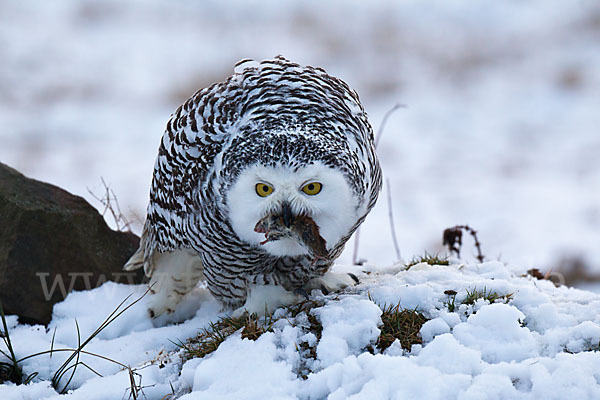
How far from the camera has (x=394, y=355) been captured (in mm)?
3039

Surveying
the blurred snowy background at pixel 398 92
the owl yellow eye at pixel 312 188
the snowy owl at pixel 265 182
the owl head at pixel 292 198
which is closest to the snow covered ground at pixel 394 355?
the snowy owl at pixel 265 182

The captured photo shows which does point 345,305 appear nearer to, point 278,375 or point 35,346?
point 278,375

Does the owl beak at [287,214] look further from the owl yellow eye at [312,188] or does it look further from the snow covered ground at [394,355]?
the snow covered ground at [394,355]

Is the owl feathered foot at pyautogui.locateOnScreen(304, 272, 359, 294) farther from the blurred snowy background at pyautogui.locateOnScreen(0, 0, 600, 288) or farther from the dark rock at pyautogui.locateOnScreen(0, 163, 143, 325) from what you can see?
the blurred snowy background at pyautogui.locateOnScreen(0, 0, 600, 288)

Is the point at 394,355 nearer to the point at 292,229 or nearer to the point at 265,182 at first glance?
the point at 292,229

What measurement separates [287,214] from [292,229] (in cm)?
11

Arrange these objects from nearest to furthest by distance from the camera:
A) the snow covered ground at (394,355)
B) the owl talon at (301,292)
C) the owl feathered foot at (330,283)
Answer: the snow covered ground at (394,355), the owl talon at (301,292), the owl feathered foot at (330,283)

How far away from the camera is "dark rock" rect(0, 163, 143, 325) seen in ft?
14.3

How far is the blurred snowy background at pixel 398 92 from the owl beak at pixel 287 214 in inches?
200

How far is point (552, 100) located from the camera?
1230cm

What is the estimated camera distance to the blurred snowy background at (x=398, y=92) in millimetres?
9305

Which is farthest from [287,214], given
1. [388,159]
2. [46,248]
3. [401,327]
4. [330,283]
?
[388,159]

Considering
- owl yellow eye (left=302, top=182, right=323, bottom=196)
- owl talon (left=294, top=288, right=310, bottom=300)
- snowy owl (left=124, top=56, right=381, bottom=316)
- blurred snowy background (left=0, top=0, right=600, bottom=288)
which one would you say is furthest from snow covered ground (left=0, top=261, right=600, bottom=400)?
blurred snowy background (left=0, top=0, right=600, bottom=288)

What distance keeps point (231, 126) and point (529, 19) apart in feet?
41.0
